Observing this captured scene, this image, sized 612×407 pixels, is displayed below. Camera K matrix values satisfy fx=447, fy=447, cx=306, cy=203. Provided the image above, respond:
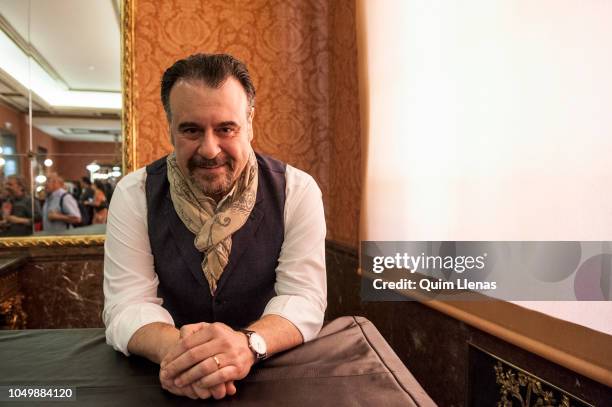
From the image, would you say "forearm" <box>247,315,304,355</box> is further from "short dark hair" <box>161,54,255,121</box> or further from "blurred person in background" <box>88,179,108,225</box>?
"blurred person in background" <box>88,179,108,225</box>

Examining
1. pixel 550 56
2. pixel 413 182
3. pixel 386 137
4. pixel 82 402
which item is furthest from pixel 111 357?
pixel 386 137

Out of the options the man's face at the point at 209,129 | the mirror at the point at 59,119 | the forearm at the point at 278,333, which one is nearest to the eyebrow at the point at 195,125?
the man's face at the point at 209,129

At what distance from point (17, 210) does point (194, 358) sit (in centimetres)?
260

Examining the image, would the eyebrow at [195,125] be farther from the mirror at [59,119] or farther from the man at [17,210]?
the man at [17,210]

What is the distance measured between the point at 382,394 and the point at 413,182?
1.42 m

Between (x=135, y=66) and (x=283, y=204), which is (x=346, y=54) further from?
(x=283, y=204)

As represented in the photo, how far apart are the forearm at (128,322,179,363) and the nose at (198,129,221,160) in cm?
48

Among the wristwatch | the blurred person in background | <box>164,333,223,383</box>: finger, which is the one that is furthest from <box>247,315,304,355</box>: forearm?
the blurred person in background

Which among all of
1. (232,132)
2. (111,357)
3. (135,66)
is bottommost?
(111,357)

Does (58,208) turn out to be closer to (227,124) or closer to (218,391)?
(227,124)

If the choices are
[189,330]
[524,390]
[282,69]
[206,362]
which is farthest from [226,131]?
[282,69]

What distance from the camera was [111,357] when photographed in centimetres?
95

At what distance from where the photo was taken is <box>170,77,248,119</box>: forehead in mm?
1216

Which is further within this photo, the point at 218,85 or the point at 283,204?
the point at 283,204
